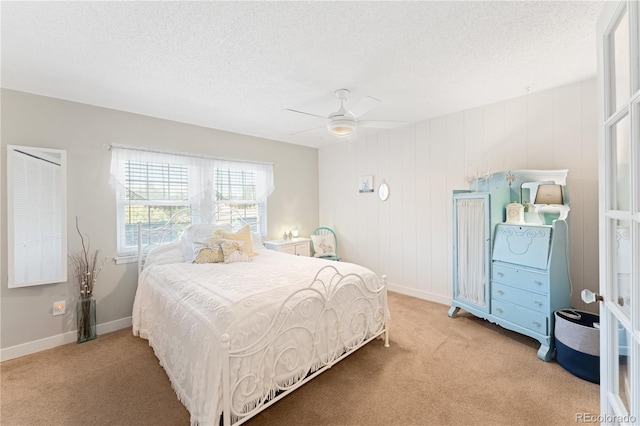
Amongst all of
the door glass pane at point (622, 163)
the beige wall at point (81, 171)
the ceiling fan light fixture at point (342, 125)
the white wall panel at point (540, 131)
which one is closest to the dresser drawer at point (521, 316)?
the white wall panel at point (540, 131)

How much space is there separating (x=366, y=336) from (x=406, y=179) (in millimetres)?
2454

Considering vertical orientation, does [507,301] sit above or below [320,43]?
below

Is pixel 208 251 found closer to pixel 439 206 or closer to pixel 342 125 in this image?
pixel 342 125

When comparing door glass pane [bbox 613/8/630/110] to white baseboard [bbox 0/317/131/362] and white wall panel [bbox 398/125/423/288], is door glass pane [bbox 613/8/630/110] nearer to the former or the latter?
white wall panel [bbox 398/125/423/288]

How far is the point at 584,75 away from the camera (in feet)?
8.43

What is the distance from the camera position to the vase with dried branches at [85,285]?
2.91 meters

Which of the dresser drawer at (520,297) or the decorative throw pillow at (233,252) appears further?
the decorative throw pillow at (233,252)

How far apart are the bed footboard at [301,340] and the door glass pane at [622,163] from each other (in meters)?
1.66

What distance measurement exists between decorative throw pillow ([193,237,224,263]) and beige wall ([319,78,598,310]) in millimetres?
2533

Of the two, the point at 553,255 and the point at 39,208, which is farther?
the point at 39,208

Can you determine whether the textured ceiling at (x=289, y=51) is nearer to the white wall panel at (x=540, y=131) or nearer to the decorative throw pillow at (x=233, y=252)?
the white wall panel at (x=540, y=131)

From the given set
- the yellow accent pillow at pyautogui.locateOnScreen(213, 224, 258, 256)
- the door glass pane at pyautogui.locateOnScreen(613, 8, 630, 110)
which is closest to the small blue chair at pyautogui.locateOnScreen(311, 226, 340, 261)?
the yellow accent pillow at pyautogui.locateOnScreen(213, 224, 258, 256)

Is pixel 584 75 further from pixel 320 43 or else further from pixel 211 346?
pixel 211 346

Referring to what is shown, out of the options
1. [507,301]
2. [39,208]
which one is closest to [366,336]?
[507,301]
